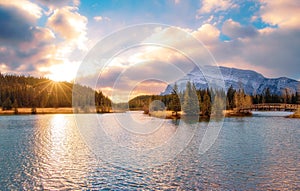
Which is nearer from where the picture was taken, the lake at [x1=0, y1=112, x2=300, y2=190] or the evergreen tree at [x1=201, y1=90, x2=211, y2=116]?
the lake at [x1=0, y1=112, x2=300, y2=190]

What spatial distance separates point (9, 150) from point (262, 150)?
35.8m

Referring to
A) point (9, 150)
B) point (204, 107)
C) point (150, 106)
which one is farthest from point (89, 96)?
point (9, 150)

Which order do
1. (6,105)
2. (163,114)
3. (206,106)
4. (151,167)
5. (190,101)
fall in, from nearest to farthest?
(151,167), (190,101), (206,106), (163,114), (6,105)

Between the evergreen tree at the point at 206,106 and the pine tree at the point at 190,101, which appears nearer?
the pine tree at the point at 190,101

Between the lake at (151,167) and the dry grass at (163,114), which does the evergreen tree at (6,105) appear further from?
the lake at (151,167)

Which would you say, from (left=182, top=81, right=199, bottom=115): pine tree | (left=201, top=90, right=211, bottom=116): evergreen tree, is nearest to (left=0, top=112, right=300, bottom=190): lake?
(left=182, top=81, right=199, bottom=115): pine tree

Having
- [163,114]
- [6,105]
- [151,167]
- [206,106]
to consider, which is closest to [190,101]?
[206,106]

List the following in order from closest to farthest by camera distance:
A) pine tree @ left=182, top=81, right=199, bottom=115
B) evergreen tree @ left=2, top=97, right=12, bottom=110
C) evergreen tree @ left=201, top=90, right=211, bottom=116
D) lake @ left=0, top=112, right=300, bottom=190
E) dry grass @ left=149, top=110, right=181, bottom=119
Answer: lake @ left=0, top=112, right=300, bottom=190, pine tree @ left=182, top=81, right=199, bottom=115, evergreen tree @ left=201, top=90, right=211, bottom=116, dry grass @ left=149, top=110, right=181, bottom=119, evergreen tree @ left=2, top=97, right=12, bottom=110

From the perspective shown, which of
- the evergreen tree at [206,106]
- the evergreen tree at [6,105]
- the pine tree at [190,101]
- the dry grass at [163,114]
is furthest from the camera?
the evergreen tree at [6,105]

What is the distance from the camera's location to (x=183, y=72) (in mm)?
33562

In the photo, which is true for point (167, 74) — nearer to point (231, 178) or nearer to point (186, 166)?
point (186, 166)

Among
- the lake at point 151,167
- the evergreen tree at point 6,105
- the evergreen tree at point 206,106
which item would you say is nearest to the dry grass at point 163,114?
the evergreen tree at point 206,106

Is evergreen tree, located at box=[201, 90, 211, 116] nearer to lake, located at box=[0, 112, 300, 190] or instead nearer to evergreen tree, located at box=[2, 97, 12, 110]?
lake, located at box=[0, 112, 300, 190]

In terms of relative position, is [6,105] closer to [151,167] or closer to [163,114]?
[163,114]
